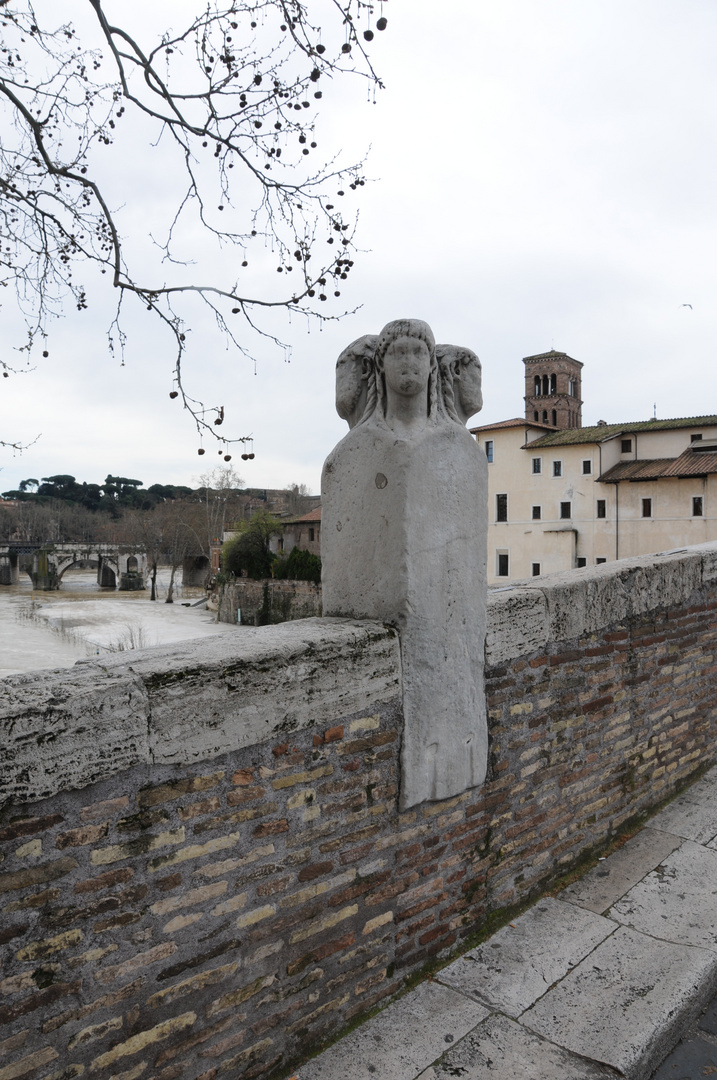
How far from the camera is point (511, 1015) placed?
2.28m

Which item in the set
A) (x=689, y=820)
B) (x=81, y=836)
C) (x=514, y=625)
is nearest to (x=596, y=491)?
(x=689, y=820)

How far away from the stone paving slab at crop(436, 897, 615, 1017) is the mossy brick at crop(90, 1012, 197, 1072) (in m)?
1.04

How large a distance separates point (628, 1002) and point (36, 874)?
2001 millimetres

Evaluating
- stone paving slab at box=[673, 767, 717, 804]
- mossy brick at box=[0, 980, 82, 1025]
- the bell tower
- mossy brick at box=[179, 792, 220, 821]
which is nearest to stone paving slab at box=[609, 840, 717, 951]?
stone paving slab at box=[673, 767, 717, 804]

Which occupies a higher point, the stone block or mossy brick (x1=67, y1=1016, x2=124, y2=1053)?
the stone block

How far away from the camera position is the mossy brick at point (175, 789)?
1.74 metres

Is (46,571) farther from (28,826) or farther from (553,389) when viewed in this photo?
(28,826)

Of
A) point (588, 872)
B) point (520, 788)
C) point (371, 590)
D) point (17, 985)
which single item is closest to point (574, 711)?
point (520, 788)

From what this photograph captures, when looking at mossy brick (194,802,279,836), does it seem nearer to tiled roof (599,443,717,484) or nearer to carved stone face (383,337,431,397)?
carved stone face (383,337,431,397)

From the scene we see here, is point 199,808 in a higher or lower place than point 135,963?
higher

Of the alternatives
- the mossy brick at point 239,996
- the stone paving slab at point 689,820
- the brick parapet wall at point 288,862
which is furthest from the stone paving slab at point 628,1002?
the stone paving slab at point 689,820

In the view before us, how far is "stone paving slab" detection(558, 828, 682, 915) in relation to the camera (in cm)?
301

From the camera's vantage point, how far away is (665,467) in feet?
94.9

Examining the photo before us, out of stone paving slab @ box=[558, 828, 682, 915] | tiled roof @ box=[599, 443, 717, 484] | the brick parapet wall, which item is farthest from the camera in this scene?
tiled roof @ box=[599, 443, 717, 484]
